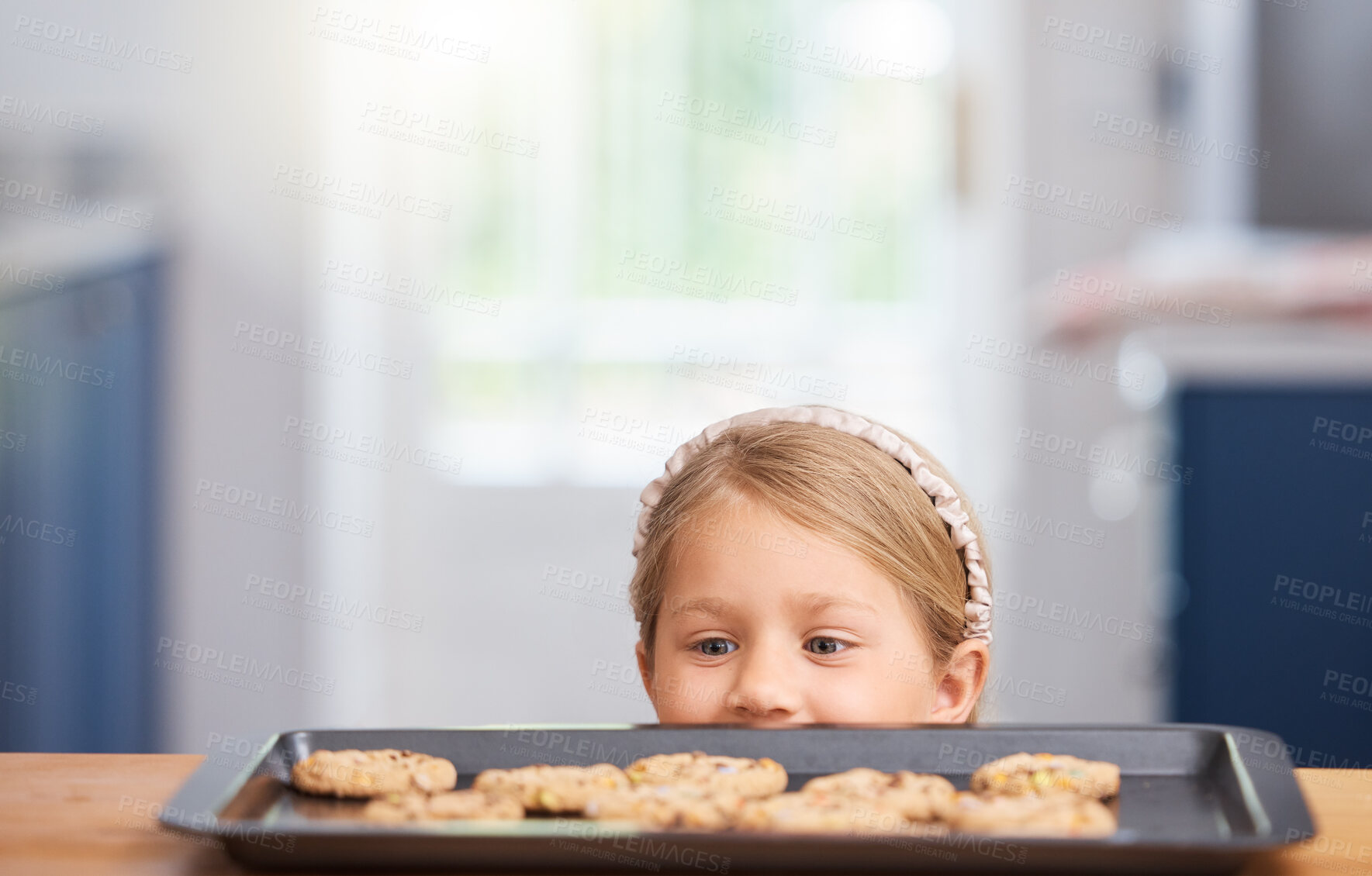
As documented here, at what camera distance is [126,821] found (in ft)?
2.18

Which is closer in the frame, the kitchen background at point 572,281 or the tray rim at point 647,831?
the tray rim at point 647,831

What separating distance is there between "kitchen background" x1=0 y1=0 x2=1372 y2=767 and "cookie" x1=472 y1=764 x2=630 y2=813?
2117 millimetres

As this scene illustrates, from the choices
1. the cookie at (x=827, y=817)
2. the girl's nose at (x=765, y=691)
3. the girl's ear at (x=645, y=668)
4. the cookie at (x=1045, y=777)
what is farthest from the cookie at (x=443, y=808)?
the girl's ear at (x=645, y=668)

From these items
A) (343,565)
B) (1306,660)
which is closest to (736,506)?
(1306,660)

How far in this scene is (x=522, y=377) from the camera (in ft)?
13.0

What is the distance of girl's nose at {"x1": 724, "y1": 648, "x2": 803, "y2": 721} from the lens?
1.02 meters

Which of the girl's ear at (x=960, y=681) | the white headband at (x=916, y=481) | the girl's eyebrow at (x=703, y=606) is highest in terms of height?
the white headband at (x=916, y=481)

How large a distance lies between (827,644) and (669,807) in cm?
49

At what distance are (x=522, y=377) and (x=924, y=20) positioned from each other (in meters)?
1.56

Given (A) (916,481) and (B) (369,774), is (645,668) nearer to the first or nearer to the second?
(A) (916,481)

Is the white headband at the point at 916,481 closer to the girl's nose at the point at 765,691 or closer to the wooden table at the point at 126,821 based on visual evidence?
the girl's nose at the point at 765,691

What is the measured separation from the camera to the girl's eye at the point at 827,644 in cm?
110

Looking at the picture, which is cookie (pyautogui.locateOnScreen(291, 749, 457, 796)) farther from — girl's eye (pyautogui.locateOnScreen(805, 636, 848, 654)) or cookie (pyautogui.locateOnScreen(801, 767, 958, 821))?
girl's eye (pyautogui.locateOnScreen(805, 636, 848, 654))

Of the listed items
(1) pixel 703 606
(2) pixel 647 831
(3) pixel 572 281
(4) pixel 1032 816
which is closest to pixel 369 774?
(2) pixel 647 831
